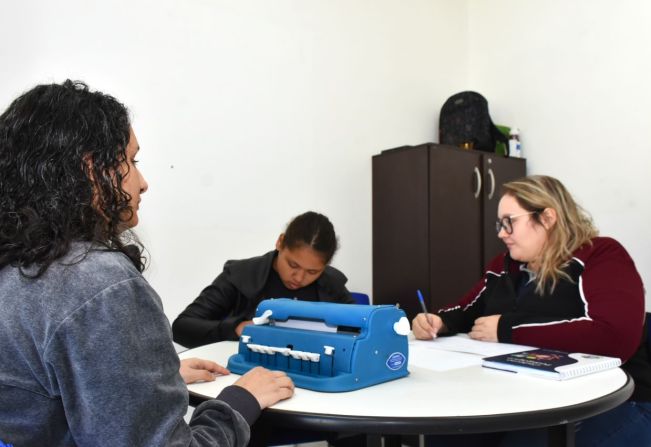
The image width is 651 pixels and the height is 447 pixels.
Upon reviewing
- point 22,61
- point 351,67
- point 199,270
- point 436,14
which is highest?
point 436,14

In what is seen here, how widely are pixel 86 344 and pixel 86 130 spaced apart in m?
0.31

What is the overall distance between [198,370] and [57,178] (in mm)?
605

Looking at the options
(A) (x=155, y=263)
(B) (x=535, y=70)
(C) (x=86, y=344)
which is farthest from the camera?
(B) (x=535, y=70)

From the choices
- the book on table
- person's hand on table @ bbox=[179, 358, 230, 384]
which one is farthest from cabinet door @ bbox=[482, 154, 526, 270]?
person's hand on table @ bbox=[179, 358, 230, 384]

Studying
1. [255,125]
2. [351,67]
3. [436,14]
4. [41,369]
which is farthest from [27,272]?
[436,14]

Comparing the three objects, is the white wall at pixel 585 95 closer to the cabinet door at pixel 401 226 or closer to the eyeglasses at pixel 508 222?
the cabinet door at pixel 401 226

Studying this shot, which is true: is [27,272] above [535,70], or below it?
below

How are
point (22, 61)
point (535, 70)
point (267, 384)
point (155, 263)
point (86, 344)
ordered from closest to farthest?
1. point (86, 344)
2. point (267, 384)
3. point (22, 61)
4. point (155, 263)
5. point (535, 70)

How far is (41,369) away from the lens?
723mm

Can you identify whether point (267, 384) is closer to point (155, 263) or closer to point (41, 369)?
point (41, 369)

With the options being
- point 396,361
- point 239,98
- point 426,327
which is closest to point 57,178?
point 396,361

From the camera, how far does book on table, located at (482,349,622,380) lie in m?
1.23

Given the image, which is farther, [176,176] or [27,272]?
[176,176]

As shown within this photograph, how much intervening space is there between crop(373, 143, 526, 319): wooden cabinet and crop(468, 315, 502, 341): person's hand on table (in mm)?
1437
